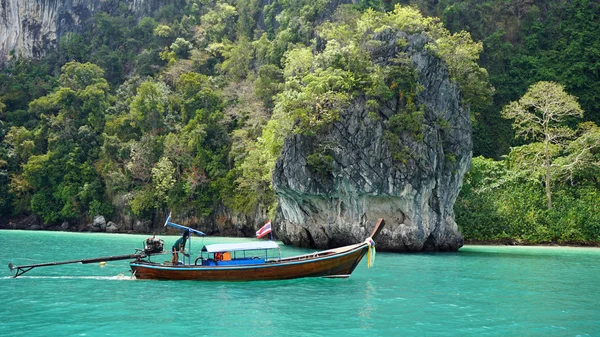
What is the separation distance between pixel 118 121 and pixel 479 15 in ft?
111

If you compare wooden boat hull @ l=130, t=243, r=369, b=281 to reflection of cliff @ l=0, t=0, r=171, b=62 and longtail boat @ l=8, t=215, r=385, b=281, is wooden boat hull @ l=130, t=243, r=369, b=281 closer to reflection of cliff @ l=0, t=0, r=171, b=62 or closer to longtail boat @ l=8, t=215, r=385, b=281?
longtail boat @ l=8, t=215, r=385, b=281

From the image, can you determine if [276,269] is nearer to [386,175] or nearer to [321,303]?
[321,303]

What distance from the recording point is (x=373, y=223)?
3089 cm

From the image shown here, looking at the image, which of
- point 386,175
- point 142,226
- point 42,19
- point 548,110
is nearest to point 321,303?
point 386,175

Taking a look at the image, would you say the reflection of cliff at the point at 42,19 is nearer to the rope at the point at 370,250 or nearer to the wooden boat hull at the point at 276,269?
the wooden boat hull at the point at 276,269

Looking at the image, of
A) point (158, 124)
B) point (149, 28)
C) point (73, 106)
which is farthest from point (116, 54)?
point (158, 124)

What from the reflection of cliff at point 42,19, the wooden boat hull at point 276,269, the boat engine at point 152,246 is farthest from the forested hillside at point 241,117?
the wooden boat hull at point 276,269

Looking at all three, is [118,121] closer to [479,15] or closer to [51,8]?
[51,8]

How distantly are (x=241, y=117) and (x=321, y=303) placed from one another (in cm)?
3149

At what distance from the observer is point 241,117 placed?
45.4 meters

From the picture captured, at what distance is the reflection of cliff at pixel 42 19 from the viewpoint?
221 ft

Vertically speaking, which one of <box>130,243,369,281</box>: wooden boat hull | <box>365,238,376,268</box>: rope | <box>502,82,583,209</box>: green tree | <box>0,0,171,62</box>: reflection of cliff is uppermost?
<box>0,0,171,62</box>: reflection of cliff

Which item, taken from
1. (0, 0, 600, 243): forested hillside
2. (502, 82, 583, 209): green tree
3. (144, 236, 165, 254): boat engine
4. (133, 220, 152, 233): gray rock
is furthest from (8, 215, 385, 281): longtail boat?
(133, 220, 152, 233): gray rock

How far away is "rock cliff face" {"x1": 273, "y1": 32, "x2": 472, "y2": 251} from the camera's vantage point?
100.0 feet
